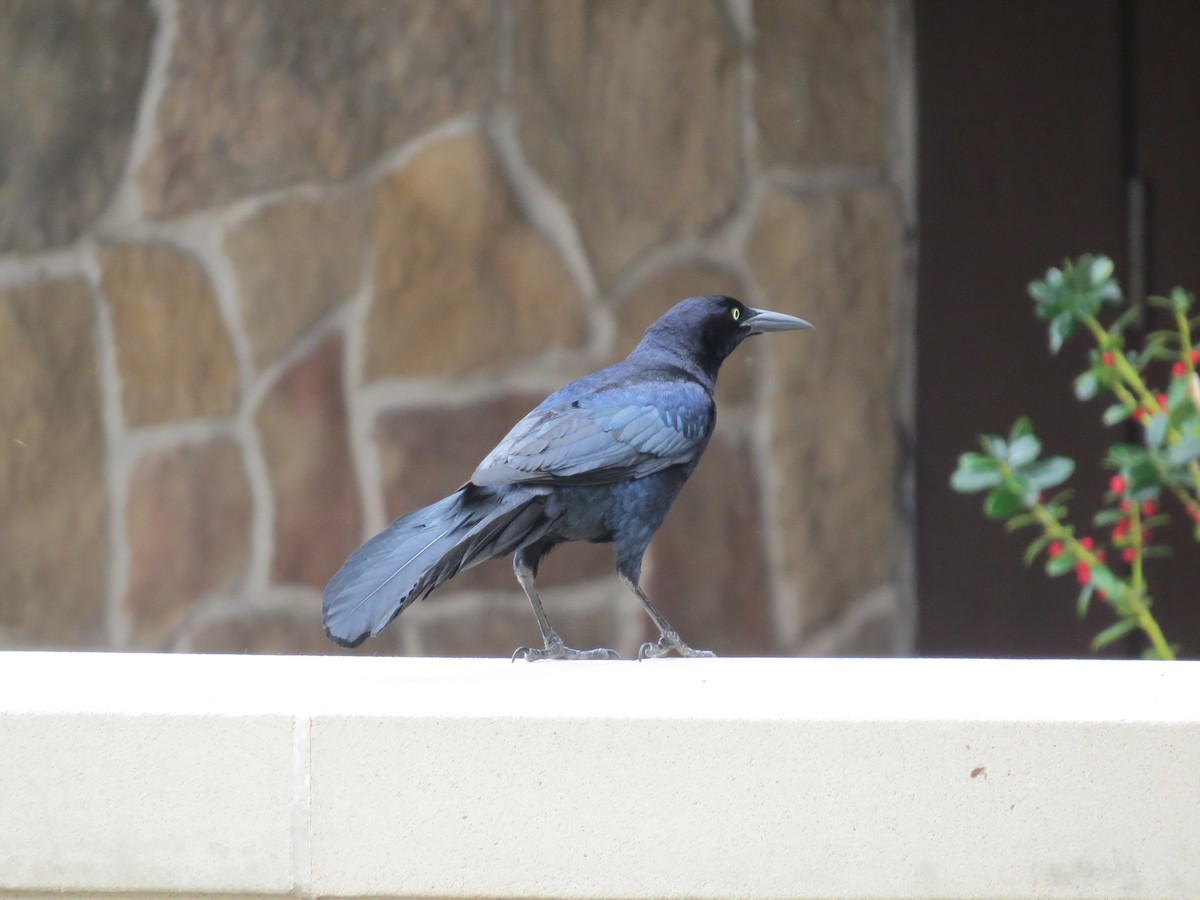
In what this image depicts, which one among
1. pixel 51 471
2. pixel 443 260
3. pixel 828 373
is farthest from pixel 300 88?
pixel 828 373

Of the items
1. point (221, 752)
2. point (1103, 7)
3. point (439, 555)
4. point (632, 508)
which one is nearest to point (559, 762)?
point (221, 752)

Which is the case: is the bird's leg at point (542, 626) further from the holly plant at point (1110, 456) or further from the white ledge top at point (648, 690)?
the holly plant at point (1110, 456)

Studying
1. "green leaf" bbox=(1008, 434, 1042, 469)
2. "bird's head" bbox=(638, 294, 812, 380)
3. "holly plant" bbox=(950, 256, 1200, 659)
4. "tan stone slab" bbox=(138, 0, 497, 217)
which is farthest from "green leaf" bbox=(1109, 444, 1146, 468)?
"tan stone slab" bbox=(138, 0, 497, 217)

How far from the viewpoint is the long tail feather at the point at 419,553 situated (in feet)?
7.09

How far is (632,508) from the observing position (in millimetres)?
2562

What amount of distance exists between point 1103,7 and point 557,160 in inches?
61.9

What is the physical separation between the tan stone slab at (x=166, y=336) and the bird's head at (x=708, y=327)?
5.04ft

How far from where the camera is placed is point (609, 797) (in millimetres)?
1758

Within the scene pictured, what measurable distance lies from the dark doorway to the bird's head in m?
1.47

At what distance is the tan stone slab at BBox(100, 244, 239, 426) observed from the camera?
3994 mm

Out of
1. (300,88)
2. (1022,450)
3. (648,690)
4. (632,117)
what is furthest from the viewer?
(632,117)

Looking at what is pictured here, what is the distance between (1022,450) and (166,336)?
225cm

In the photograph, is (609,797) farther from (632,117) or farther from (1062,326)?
(632,117)

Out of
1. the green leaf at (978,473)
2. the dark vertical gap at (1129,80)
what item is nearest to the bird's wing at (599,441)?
the green leaf at (978,473)
